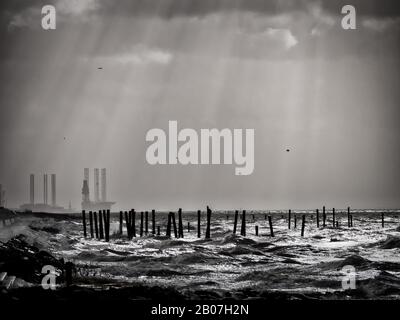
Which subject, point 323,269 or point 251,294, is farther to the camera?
point 323,269

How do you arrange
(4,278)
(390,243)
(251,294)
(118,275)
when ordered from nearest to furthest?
(4,278) → (251,294) → (118,275) → (390,243)

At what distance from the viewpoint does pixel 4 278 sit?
14.0 m

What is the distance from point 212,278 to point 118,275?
3.16 meters

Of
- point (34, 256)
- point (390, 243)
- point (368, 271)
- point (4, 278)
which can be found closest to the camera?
point (4, 278)

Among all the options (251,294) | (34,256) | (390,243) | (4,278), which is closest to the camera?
(4,278)

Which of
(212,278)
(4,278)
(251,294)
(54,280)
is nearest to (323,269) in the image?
(212,278)

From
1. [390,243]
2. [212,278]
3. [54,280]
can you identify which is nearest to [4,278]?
[54,280]
